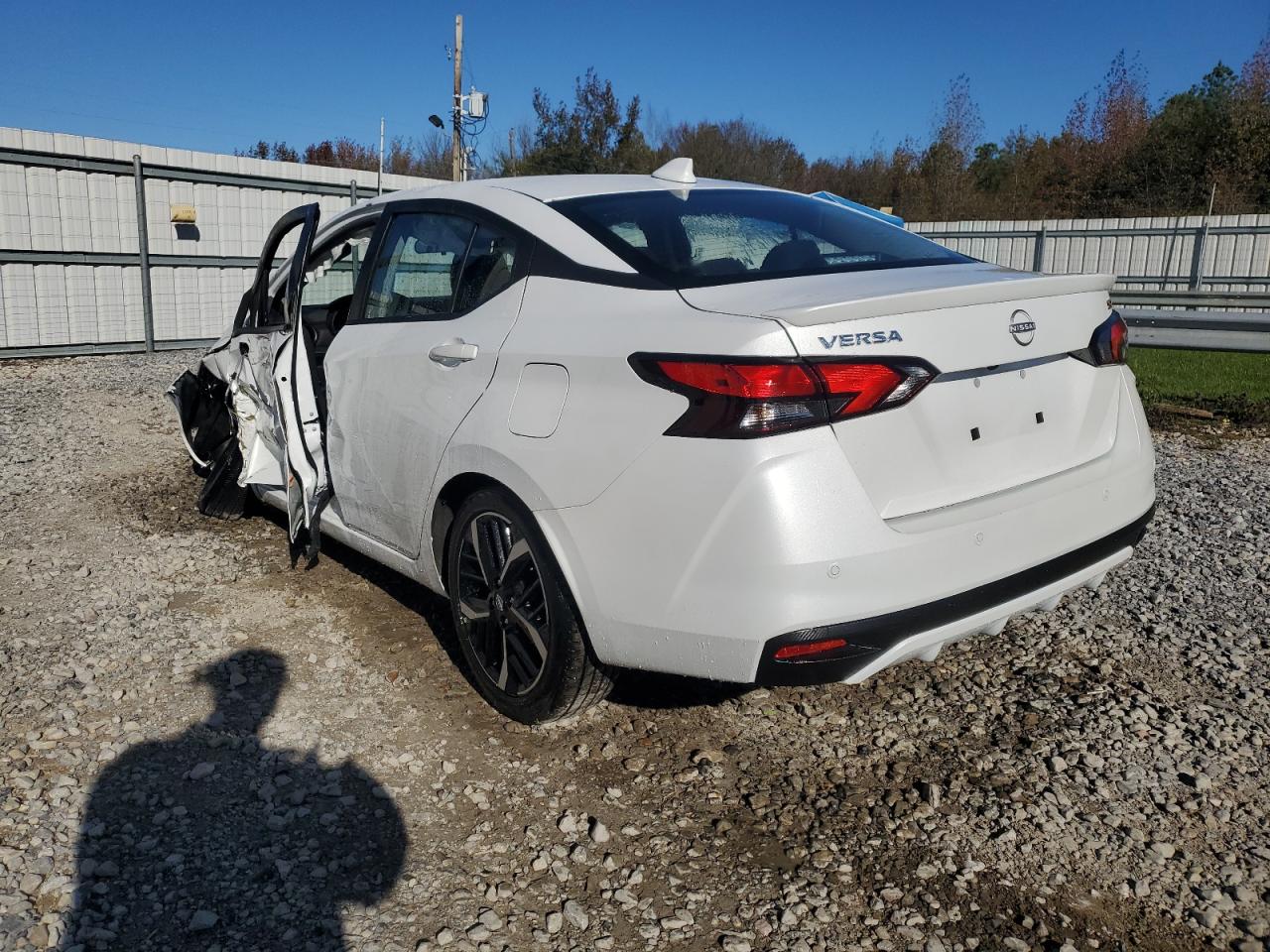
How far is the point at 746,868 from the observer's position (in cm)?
258

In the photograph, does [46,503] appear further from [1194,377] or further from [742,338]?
[1194,377]

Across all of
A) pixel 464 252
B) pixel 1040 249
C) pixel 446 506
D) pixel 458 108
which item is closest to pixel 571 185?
pixel 464 252

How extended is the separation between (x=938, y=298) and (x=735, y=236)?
905mm

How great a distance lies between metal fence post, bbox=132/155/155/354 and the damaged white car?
10.1 meters

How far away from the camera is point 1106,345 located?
3.05m

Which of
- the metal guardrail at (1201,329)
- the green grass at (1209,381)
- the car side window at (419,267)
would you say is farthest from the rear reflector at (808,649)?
the green grass at (1209,381)

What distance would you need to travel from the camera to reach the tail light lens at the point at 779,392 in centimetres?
239

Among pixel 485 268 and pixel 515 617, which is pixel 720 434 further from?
pixel 485 268

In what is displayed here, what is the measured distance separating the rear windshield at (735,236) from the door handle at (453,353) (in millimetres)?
514

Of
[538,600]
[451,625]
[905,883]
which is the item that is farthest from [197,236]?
[905,883]

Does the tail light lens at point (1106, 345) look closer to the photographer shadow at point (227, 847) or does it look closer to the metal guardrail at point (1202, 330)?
the photographer shadow at point (227, 847)

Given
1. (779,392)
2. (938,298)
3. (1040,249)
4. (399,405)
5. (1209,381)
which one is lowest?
(1209,381)

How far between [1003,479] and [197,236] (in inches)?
522

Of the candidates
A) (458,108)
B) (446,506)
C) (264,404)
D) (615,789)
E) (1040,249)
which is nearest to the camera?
(615,789)
